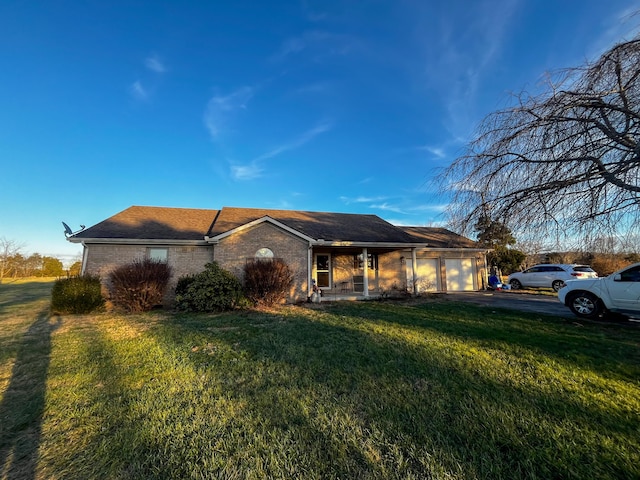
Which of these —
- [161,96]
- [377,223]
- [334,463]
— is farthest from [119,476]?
[377,223]

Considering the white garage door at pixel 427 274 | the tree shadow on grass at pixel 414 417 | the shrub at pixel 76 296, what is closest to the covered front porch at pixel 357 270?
the white garage door at pixel 427 274

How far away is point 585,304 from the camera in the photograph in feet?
27.9

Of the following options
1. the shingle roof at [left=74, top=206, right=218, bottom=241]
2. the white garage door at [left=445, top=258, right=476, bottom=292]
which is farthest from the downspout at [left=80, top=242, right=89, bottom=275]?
the white garage door at [left=445, top=258, right=476, bottom=292]

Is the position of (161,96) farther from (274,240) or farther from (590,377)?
(590,377)

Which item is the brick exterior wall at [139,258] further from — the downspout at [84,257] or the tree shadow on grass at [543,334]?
the tree shadow on grass at [543,334]

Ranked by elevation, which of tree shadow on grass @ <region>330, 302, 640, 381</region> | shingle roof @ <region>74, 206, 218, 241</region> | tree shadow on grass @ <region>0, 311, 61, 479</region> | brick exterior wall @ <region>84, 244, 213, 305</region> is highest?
shingle roof @ <region>74, 206, 218, 241</region>

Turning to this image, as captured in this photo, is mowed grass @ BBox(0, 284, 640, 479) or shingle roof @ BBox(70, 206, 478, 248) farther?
shingle roof @ BBox(70, 206, 478, 248)

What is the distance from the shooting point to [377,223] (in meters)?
18.4

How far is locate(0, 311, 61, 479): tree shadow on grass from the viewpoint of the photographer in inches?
96.4

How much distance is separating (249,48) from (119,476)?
13.5 meters

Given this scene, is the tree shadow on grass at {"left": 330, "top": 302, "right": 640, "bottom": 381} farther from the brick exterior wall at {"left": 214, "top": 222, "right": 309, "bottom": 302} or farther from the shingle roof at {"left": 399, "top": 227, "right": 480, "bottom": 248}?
the shingle roof at {"left": 399, "top": 227, "right": 480, "bottom": 248}

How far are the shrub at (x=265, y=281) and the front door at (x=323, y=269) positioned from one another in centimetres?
414

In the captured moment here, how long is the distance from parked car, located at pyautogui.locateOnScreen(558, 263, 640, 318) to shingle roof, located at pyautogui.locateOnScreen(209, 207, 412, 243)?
7224 mm

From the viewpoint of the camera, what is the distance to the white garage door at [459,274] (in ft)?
57.6
